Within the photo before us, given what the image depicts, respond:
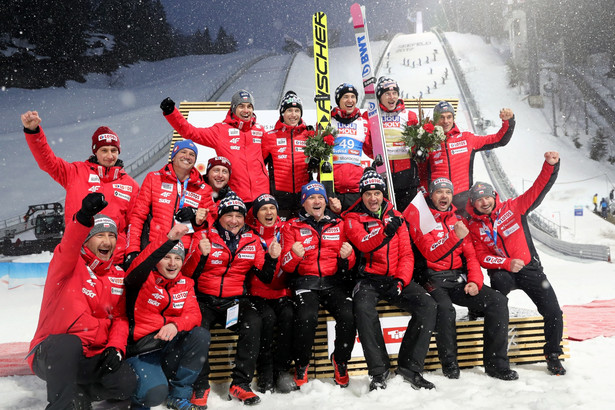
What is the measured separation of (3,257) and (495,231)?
14016 mm

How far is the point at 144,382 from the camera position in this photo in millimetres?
2992

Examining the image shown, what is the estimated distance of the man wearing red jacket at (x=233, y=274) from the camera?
339cm

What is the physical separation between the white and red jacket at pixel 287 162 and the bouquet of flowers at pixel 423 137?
1.13 metres

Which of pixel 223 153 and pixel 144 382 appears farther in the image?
pixel 223 153

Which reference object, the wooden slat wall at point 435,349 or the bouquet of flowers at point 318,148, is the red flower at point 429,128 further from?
the wooden slat wall at point 435,349

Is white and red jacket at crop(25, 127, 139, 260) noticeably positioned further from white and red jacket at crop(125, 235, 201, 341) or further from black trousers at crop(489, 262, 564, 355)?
black trousers at crop(489, 262, 564, 355)

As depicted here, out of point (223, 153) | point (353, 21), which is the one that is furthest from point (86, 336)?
point (353, 21)

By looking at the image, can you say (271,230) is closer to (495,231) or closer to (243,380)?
(243,380)

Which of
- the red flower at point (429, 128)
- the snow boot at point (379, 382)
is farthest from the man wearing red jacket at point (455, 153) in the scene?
the snow boot at point (379, 382)

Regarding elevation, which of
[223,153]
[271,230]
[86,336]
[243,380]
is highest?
[223,153]

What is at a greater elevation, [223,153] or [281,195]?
[223,153]

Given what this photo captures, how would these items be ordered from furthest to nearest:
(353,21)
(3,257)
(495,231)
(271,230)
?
(3,257), (353,21), (495,231), (271,230)

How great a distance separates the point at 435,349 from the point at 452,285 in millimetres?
565

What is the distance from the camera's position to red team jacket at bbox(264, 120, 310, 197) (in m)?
4.86
